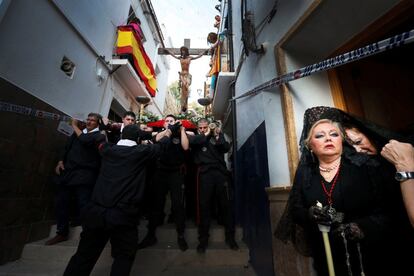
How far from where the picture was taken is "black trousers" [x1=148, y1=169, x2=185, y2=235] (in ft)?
10.1

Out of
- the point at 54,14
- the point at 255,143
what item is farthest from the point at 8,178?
the point at 255,143

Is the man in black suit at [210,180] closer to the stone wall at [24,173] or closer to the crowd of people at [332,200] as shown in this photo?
the crowd of people at [332,200]

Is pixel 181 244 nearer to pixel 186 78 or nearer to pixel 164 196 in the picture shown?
pixel 164 196

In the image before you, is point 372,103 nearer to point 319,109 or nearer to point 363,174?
point 319,109

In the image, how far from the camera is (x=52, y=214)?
140 inches

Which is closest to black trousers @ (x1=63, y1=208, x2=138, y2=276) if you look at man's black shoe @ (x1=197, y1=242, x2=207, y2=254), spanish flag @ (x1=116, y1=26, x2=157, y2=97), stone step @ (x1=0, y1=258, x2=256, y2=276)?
stone step @ (x1=0, y1=258, x2=256, y2=276)

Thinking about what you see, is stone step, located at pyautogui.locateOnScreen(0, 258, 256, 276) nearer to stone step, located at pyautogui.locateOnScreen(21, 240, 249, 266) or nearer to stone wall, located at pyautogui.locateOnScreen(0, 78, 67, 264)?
stone step, located at pyautogui.locateOnScreen(21, 240, 249, 266)

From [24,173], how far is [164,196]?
6.99 feet

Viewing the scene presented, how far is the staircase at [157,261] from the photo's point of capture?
267cm

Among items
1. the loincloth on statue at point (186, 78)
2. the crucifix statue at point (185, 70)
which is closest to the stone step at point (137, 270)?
the crucifix statue at point (185, 70)

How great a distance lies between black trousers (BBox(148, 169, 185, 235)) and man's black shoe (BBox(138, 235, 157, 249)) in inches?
3.3

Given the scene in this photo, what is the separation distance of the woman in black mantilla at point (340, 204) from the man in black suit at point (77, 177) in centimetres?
284

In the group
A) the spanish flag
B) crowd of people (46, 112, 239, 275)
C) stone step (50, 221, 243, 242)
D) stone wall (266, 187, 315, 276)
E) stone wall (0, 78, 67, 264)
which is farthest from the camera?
the spanish flag

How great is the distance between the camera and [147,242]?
3.03 metres
